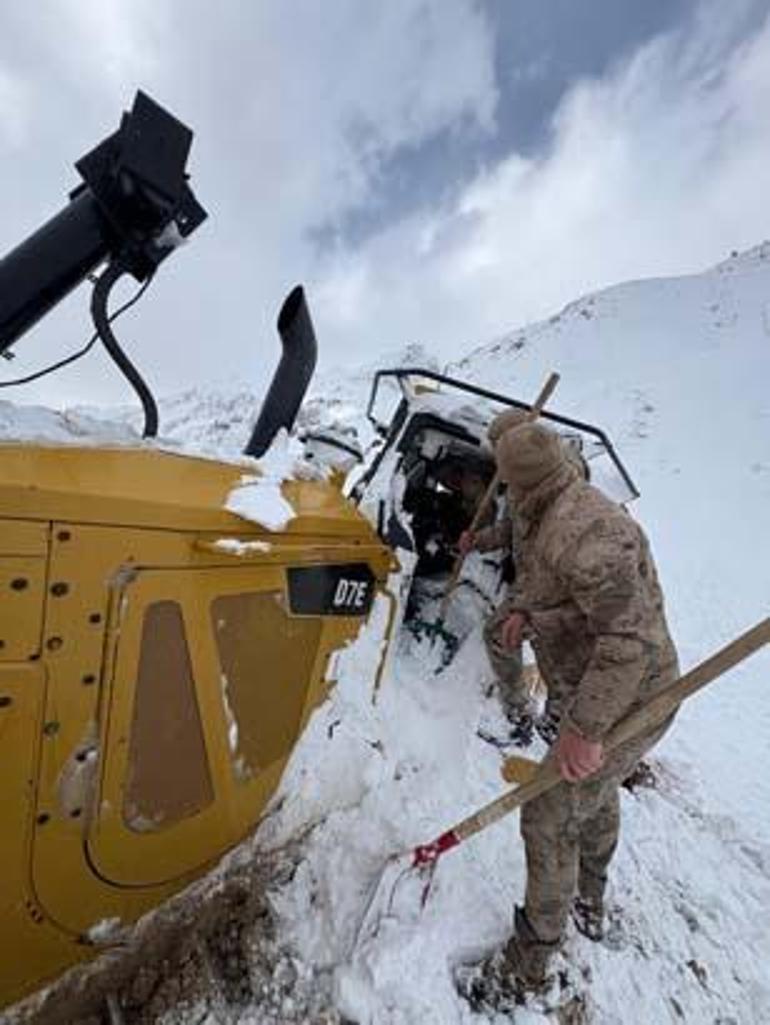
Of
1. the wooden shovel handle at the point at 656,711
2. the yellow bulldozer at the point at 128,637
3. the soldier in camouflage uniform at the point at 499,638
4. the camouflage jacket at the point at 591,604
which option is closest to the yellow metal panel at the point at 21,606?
the yellow bulldozer at the point at 128,637

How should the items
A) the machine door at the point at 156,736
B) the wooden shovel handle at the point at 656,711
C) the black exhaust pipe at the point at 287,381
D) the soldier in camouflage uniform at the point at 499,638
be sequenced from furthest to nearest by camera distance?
the soldier in camouflage uniform at the point at 499,638 → the black exhaust pipe at the point at 287,381 → the wooden shovel handle at the point at 656,711 → the machine door at the point at 156,736

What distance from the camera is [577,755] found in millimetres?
2260

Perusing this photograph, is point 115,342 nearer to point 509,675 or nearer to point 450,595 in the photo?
point 450,595

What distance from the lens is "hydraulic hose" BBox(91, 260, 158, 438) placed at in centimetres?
227

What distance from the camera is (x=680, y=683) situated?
2.20 m

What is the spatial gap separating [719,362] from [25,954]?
81.1 feet

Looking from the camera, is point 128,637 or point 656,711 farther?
point 656,711

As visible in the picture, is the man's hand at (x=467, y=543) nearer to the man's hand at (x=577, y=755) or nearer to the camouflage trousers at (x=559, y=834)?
the camouflage trousers at (x=559, y=834)

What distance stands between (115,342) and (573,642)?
6.49ft

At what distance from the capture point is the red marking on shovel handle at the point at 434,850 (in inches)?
108

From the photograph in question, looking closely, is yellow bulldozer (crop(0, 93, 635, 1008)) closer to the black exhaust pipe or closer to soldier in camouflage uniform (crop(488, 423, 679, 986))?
the black exhaust pipe

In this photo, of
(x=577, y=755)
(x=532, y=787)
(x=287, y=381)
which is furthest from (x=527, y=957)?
(x=287, y=381)

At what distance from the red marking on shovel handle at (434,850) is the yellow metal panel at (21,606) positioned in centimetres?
186

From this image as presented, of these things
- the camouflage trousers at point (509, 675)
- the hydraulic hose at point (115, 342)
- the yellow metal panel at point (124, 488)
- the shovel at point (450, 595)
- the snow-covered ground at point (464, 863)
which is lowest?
the snow-covered ground at point (464, 863)
